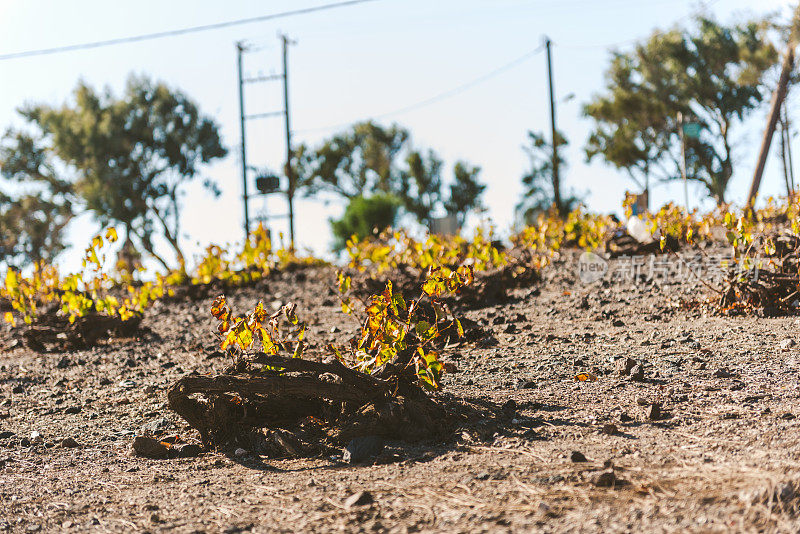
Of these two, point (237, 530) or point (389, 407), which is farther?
point (389, 407)

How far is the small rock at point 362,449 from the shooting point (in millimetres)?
3297

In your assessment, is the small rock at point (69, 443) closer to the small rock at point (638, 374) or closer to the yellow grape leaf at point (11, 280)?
the small rock at point (638, 374)

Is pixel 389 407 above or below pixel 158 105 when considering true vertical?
below

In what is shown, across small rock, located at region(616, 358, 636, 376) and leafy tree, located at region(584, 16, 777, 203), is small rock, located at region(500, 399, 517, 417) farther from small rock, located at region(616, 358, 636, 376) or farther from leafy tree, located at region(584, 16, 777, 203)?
leafy tree, located at region(584, 16, 777, 203)

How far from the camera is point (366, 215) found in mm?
29688

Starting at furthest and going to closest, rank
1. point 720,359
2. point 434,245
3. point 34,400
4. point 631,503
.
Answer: point 434,245 → point 34,400 → point 720,359 → point 631,503

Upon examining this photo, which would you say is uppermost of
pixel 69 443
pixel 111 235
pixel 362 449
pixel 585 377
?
pixel 111 235

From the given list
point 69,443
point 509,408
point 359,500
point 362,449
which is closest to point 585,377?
point 509,408

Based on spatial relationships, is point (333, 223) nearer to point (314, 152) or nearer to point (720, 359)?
point (314, 152)

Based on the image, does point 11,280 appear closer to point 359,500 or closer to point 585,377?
point 585,377

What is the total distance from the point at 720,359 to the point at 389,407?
2026 millimetres

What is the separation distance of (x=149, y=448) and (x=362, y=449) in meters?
1.11

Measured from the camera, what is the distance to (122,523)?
2.76 m

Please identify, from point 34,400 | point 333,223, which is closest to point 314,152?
point 333,223
